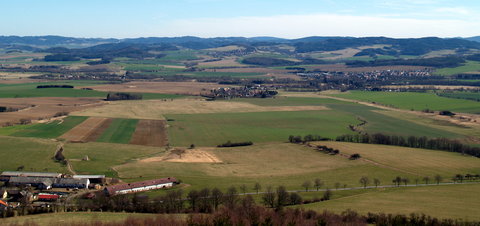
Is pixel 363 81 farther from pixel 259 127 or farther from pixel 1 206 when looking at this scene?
pixel 1 206

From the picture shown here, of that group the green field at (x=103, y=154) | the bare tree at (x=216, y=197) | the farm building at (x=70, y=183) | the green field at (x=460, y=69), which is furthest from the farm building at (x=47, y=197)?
the green field at (x=460, y=69)

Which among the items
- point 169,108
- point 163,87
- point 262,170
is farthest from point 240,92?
point 262,170

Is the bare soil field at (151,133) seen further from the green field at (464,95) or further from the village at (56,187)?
the green field at (464,95)

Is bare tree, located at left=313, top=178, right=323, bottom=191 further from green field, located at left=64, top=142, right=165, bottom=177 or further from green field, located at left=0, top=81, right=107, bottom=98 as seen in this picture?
green field, located at left=0, top=81, right=107, bottom=98

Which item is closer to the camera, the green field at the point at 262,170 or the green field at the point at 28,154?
the green field at the point at 262,170

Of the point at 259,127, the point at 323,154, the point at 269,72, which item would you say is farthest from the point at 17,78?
the point at 323,154

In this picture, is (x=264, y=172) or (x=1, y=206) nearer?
(x=1, y=206)
